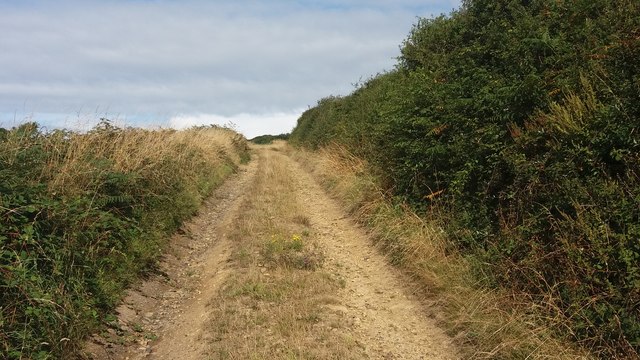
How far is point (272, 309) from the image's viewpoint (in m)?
5.76

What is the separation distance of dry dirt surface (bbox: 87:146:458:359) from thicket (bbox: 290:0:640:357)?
113 centimetres

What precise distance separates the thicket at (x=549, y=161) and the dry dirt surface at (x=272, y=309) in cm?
113

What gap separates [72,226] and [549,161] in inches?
219

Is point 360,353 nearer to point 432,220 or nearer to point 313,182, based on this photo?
point 432,220

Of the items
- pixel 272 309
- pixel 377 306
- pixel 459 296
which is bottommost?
pixel 377 306

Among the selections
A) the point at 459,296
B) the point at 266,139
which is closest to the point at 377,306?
the point at 459,296

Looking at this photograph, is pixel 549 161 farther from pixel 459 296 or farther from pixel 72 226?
pixel 72 226

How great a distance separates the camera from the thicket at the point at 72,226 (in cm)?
433

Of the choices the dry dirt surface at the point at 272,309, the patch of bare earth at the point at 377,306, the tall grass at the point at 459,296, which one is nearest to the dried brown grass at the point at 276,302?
the dry dirt surface at the point at 272,309

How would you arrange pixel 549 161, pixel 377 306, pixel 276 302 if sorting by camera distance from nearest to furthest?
pixel 549 161
pixel 276 302
pixel 377 306

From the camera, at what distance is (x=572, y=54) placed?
5.93 m

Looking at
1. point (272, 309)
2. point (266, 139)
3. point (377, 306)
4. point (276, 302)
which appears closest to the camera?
point (272, 309)

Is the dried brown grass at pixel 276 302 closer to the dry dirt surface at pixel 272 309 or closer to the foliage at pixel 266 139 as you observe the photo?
the dry dirt surface at pixel 272 309

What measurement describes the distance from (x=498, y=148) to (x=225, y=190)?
11.4 meters
